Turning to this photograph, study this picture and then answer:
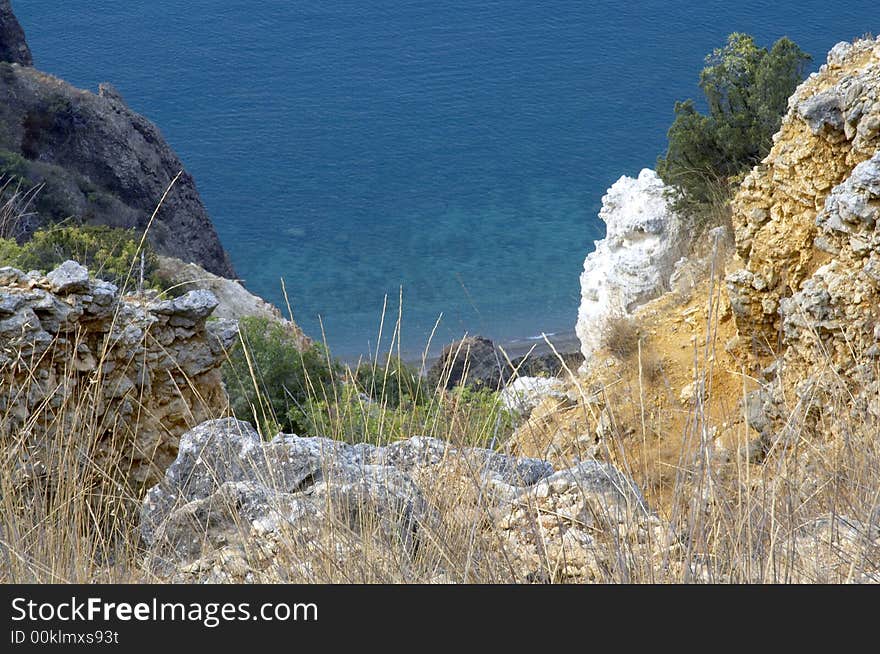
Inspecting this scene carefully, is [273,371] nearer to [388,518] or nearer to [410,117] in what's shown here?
[388,518]

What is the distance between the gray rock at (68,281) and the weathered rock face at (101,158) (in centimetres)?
2167

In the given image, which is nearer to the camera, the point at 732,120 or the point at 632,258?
the point at 732,120

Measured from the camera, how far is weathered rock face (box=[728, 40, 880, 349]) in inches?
296

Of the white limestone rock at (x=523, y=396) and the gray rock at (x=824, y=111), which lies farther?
the gray rock at (x=824, y=111)

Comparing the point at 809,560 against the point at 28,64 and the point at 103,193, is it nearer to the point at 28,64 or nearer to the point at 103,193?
the point at 103,193

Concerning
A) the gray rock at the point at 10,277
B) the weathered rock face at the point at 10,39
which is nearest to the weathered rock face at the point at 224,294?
the gray rock at the point at 10,277

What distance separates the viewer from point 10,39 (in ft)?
114

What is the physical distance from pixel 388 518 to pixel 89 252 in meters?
14.8

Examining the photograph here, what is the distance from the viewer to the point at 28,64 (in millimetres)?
35781

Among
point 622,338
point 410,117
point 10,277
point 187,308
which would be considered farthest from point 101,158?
point 10,277

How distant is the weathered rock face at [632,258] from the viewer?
15.3 meters

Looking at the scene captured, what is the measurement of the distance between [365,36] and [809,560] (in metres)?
63.3

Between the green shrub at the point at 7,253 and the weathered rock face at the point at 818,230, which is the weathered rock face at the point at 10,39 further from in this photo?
the weathered rock face at the point at 818,230
